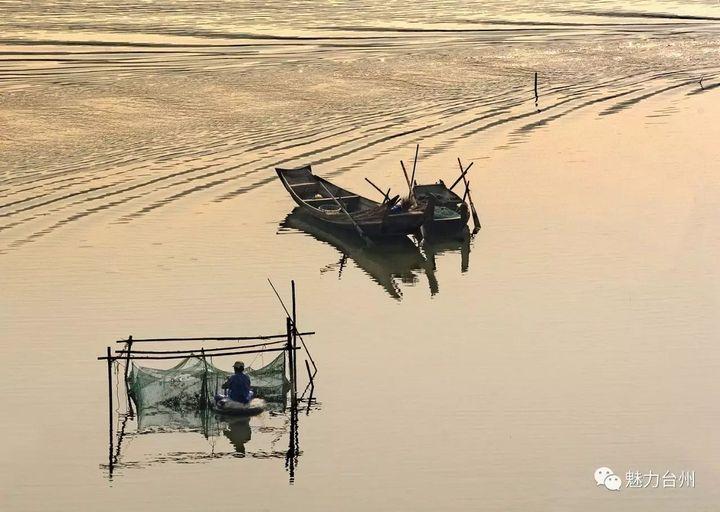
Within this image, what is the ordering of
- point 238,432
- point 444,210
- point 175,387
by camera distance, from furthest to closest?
point 444,210
point 175,387
point 238,432

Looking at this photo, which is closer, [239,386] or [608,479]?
[608,479]

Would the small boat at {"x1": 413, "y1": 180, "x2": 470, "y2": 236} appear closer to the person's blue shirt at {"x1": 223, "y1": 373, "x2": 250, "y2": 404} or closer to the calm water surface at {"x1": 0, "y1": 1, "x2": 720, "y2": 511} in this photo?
the calm water surface at {"x1": 0, "y1": 1, "x2": 720, "y2": 511}

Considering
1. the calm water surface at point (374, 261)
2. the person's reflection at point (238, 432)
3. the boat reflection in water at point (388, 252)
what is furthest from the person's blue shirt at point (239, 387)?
the boat reflection in water at point (388, 252)

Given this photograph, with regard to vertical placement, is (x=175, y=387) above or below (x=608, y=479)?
above

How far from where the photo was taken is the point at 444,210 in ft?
110

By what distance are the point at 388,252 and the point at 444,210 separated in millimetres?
2182

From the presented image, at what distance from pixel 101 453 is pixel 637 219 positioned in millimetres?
17257

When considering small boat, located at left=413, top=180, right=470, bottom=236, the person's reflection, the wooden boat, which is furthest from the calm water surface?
the wooden boat

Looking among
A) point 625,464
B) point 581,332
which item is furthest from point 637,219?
point 625,464

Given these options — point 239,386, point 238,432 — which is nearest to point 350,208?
point 239,386

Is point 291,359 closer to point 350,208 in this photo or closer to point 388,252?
point 388,252

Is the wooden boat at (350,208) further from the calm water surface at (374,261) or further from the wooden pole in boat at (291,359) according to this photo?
the wooden pole in boat at (291,359)

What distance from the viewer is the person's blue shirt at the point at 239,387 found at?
21359 millimetres

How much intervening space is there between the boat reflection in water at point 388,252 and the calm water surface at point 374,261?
0.09 metres
